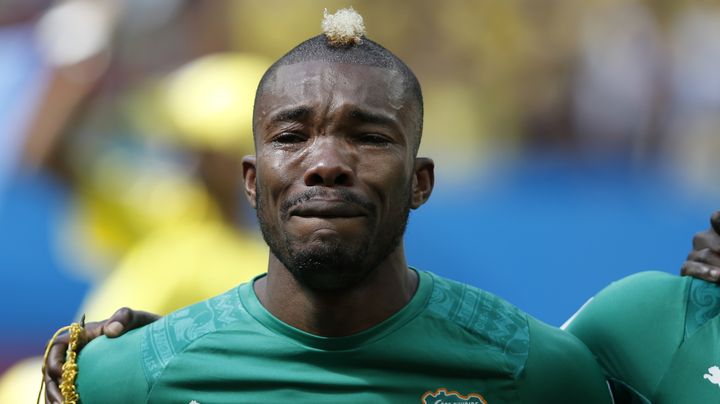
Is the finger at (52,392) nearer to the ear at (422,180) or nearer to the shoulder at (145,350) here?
the shoulder at (145,350)

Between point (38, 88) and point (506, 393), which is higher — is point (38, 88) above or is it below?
above

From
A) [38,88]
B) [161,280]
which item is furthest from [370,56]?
[38,88]

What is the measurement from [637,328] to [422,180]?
2.10 feet

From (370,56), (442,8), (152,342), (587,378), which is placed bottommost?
(587,378)

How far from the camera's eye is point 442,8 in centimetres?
629

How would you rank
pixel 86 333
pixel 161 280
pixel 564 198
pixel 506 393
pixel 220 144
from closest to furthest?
pixel 506 393
pixel 86 333
pixel 161 280
pixel 220 144
pixel 564 198

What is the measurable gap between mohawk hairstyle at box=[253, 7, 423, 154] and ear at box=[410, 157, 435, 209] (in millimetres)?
65

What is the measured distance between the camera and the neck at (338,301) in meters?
2.91

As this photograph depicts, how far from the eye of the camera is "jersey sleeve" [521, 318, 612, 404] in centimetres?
286

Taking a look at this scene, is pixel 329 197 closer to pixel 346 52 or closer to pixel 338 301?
pixel 338 301

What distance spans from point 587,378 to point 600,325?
220 mm

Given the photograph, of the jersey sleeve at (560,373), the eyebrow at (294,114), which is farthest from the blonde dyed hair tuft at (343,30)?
the jersey sleeve at (560,373)

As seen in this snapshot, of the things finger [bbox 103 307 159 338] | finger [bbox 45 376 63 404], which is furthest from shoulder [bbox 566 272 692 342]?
finger [bbox 45 376 63 404]

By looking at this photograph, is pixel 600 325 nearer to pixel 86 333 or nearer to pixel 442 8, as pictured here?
pixel 86 333
